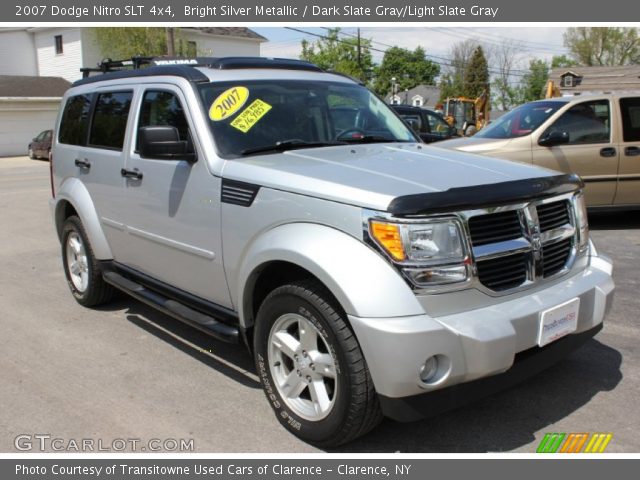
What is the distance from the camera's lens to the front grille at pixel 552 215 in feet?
11.1

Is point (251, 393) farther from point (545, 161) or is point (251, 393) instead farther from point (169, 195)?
point (545, 161)

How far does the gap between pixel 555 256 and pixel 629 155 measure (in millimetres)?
5693

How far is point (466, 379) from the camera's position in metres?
2.95

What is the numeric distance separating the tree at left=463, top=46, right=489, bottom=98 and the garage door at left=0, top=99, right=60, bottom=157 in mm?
56791

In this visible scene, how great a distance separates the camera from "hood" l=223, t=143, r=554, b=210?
308 centimetres

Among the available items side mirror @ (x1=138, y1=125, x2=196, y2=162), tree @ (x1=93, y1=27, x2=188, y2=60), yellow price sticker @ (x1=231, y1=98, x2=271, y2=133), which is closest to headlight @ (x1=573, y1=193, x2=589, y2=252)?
yellow price sticker @ (x1=231, y1=98, x2=271, y2=133)

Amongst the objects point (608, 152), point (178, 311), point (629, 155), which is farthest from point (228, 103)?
point (629, 155)

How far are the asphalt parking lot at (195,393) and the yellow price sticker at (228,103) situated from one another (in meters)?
1.73

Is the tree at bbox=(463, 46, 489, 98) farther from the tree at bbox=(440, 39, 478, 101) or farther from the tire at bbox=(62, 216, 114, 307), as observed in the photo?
the tire at bbox=(62, 216, 114, 307)

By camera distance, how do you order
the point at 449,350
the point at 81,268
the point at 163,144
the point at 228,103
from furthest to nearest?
the point at 81,268 < the point at 228,103 < the point at 163,144 < the point at 449,350

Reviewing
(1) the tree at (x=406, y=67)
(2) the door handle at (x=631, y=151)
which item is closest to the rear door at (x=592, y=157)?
(2) the door handle at (x=631, y=151)

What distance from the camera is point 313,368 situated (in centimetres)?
329

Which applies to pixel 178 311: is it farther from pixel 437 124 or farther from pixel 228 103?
pixel 437 124

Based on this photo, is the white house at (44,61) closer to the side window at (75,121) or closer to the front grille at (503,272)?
the side window at (75,121)
